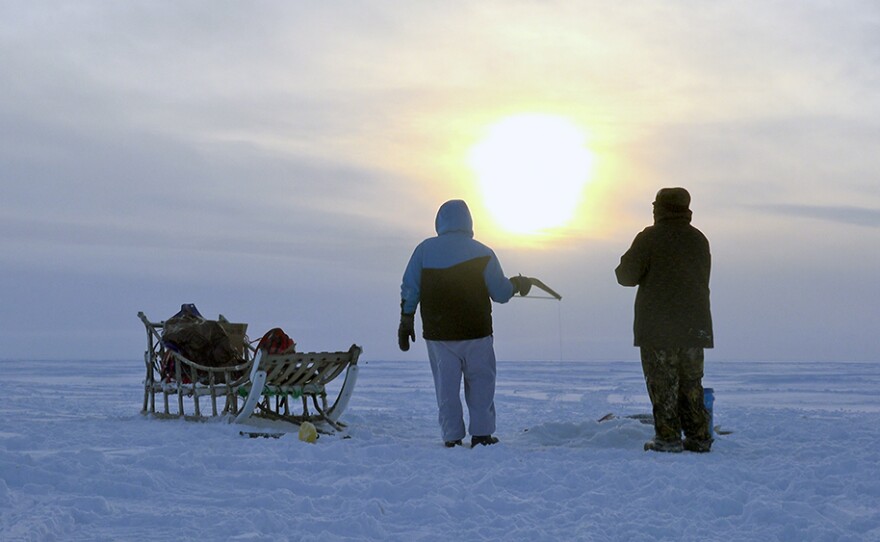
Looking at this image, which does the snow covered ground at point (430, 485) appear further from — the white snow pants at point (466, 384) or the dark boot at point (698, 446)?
the white snow pants at point (466, 384)

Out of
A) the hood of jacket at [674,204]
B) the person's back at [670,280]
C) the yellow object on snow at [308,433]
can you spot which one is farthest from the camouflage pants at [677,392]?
the yellow object on snow at [308,433]

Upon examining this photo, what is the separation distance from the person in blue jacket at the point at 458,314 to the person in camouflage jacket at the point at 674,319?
3.90ft

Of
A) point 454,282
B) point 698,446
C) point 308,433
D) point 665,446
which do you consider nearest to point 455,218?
point 454,282

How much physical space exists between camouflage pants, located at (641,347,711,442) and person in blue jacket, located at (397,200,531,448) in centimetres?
142

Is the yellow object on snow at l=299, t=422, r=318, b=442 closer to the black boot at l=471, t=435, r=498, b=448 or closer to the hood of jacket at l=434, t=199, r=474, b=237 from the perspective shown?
the black boot at l=471, t=435, r=498, b=448

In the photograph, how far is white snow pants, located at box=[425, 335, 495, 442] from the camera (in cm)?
835

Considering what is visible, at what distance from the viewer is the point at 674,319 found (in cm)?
790

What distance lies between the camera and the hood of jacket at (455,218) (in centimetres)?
871

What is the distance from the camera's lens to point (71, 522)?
4.78 m

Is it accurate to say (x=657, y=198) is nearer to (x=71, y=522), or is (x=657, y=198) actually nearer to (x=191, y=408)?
(x=71, y=522)

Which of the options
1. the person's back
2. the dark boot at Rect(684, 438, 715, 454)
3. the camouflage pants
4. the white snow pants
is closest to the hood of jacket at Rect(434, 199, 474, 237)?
the white snow pants

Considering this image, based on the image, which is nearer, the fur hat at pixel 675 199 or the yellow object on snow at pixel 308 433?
the fur hat at pixel 675 199

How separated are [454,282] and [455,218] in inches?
25.3

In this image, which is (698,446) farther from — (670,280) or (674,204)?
(674,204)
